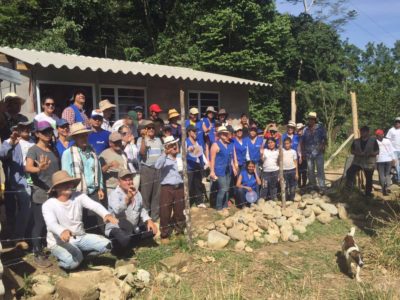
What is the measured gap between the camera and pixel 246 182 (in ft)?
25.2

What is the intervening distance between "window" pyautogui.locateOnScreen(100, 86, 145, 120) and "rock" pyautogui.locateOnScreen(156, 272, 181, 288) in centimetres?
549

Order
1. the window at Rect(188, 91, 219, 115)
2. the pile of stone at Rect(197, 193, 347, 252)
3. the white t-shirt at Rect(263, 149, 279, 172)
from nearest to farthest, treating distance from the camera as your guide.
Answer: the pile of stone at Rect(197, 193, 347, 252), the white t-shirt at Rect(263, 149, 279, 172), the window at Rect(188, 91, 219, 115)

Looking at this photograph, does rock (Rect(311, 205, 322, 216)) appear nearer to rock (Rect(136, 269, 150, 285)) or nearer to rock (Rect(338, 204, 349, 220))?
rock (Rect(338, 204, 349, 220))

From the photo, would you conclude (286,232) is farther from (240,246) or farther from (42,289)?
(42,289)

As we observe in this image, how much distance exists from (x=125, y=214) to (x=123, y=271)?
938 mm

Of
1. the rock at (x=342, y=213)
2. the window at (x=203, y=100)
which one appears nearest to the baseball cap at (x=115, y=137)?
the rock at (x=342, y=213)

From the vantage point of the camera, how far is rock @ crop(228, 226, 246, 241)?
6059 mm

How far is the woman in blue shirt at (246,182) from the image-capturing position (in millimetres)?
7652

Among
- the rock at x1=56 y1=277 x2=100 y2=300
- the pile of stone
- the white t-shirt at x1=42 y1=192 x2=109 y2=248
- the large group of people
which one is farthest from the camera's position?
the pile of stone

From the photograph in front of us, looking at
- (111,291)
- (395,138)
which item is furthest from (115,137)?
(395,138)

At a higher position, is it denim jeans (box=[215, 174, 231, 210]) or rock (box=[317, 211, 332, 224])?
denim jeans (box=[215, 174, 231, 210])

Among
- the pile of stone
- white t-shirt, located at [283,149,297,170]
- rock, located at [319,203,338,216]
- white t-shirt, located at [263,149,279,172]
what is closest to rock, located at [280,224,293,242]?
the pile of stone

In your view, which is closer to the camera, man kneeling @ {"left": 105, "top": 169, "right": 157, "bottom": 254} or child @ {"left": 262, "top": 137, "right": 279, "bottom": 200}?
man kneeling @ {"left": 105, "top": 169, "right": 157, "bottom": 254}

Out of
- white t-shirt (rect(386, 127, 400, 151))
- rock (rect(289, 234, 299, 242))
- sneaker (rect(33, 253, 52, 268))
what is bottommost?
rock (rect(289, 234, 299, 242))
